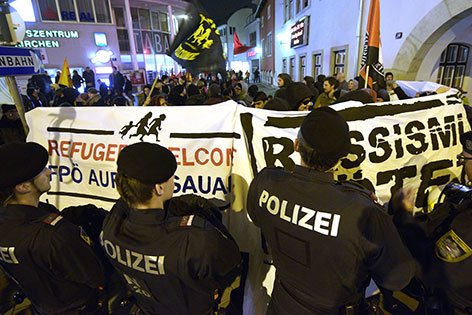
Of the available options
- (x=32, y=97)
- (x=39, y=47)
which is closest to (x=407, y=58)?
(x=32, y=97)

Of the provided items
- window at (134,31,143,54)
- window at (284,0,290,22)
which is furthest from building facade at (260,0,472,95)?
window at (134,31,143,54)

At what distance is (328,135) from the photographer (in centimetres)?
130

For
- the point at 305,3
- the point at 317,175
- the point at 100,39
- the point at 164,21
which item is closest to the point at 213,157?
the point at 317,175

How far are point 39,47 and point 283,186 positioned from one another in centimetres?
2506

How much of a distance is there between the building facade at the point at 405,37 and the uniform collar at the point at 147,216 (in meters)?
5.54

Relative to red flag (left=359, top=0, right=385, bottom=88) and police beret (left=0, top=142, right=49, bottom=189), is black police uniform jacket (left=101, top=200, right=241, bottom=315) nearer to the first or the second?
police beret (left=0, top=142, right=49, bottom=189)

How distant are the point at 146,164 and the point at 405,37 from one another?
947 cm

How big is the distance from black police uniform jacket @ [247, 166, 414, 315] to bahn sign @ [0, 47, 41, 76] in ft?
8.44

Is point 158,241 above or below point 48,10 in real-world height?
below

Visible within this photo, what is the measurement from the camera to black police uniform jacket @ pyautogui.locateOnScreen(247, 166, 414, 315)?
47.1 inches

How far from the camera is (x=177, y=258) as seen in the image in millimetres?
1204

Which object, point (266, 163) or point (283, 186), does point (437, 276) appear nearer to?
point (283, 186)

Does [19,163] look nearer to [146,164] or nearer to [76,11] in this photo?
[146,164]

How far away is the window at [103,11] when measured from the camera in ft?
71.3
